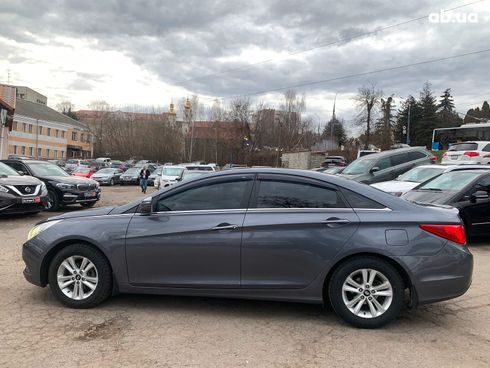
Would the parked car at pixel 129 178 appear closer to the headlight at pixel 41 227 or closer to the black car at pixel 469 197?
the black car at pixel 469 197

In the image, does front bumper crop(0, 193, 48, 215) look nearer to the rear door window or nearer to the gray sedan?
the gray sedan

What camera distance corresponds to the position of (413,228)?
14.1ft

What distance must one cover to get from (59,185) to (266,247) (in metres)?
10.5

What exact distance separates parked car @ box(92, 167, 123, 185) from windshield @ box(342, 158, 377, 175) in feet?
68.7

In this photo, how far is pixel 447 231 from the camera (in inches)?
171

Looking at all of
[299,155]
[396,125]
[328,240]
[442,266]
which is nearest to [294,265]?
[328,240]

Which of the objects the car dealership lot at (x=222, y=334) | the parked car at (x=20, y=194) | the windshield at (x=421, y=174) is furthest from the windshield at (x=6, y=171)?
the windshield at (x=421, y=174)

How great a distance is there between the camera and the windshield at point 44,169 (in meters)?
13.7

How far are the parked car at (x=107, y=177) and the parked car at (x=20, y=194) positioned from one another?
65.8 feet

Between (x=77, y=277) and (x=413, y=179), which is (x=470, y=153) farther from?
(x=77, y=277)

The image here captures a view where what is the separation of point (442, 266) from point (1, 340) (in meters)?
4.12

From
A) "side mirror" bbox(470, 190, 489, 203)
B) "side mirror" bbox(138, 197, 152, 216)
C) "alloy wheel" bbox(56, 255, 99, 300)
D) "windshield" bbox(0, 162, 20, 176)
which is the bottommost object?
"alloy wheel" bbox(56, 255, 99, 300)

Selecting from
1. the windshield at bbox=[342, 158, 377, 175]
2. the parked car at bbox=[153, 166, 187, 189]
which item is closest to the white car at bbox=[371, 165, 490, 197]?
the windshield at bbox=[342, 158, 377, 175]

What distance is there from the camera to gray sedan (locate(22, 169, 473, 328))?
14.0 ft
